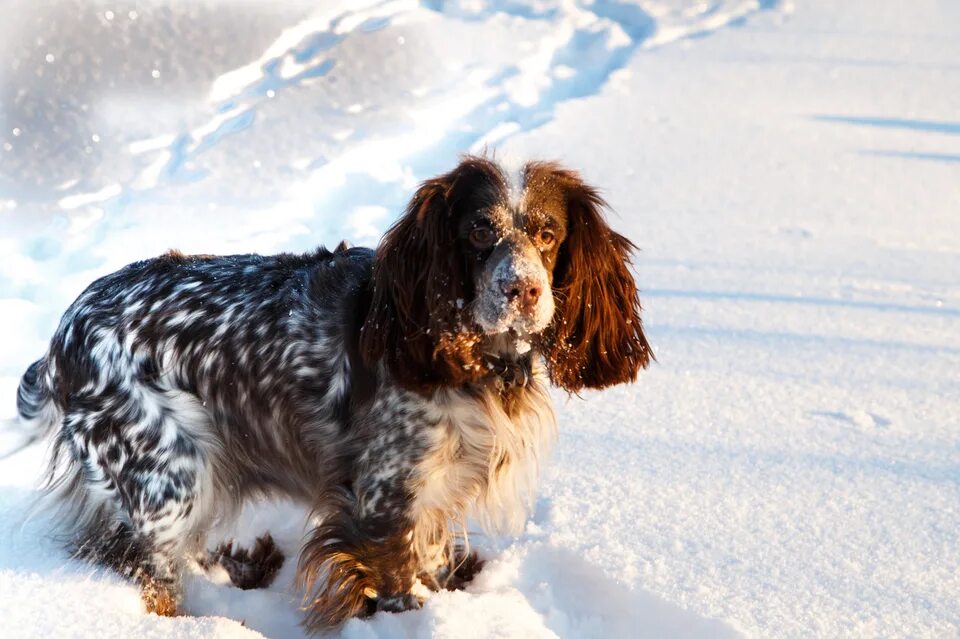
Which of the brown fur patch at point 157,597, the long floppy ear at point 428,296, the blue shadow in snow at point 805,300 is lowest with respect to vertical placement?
the brown fur patch at point 157,597

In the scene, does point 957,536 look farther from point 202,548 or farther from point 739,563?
point 202,548

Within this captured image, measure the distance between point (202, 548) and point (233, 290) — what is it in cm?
84

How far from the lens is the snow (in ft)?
9.11

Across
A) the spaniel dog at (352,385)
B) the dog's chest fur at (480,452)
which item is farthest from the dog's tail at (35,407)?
the dog's chest fur at (480,452)

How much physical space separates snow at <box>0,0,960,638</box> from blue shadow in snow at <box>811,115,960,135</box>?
46 millimetres

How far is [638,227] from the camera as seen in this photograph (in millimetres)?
5469

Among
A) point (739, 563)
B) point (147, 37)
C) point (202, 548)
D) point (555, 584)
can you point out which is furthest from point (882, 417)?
point (147, 37)

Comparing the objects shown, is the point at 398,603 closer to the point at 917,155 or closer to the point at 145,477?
the point at 145,477

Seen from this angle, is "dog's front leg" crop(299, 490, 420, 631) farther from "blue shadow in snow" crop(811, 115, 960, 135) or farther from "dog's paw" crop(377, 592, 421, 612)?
"blue shadow in snow" crop(811, 115, 960, 135)

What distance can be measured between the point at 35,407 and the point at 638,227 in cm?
343

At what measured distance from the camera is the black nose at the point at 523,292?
2.39m

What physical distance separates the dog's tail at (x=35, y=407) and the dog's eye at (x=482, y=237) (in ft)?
4.98

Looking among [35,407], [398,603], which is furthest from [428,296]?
[35,407]

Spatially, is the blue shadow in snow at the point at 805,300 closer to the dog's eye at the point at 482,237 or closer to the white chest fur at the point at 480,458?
the white chest fur at the point at 480,458
